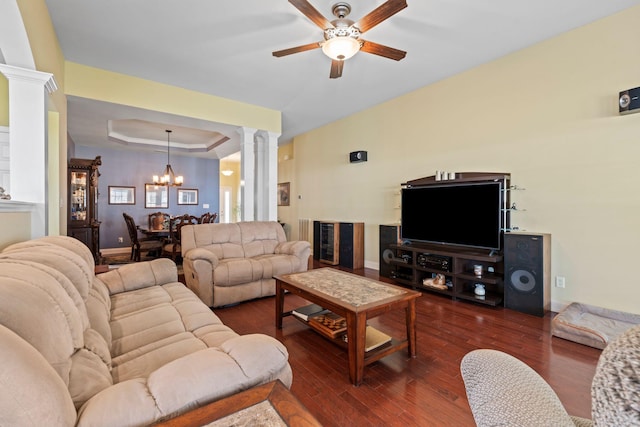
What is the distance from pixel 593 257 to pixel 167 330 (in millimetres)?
3806

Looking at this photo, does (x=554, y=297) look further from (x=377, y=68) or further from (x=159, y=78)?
(x=159, y=78)

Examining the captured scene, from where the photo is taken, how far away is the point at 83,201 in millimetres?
4961

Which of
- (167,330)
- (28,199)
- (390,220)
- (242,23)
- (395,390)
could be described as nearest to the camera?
(167,330)

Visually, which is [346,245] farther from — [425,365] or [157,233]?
[157,233]

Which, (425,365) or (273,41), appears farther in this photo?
(273,41)

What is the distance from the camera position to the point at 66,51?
10.8 feet

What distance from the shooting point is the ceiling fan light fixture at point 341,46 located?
246 centimetres

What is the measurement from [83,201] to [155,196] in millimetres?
2876

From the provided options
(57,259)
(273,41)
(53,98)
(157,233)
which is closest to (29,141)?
(53,98)

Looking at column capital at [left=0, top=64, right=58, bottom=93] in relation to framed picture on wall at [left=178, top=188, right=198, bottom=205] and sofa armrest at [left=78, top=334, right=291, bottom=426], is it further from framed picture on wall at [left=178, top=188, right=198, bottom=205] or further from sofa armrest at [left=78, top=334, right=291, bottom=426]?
framed picture on wall at [left=178, top=188, right=198, bottom=205]

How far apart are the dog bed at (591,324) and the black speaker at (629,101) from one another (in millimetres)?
1844

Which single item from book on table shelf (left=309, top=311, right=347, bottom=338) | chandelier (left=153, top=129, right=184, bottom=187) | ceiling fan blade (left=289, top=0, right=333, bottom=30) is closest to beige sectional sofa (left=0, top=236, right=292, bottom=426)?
book on table shelf (left=309, top=311, right=347, bottom=338)

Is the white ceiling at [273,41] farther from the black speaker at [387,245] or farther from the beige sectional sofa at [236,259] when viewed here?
the black speaker at [387,245]

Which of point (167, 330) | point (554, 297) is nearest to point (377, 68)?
point (554, 297)
